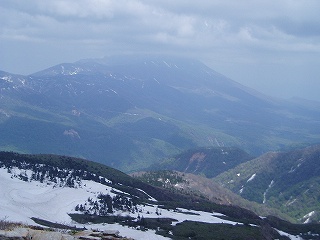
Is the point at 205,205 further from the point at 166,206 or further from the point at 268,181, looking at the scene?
the point at 268,181

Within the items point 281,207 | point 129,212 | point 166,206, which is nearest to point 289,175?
point 281,207

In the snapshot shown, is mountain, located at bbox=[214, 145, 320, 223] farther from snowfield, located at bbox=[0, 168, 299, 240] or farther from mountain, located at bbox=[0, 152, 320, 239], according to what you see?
snowfield, located at bbox=[0, 168, 299, 240]

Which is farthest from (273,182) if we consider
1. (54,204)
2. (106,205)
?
(54,204)

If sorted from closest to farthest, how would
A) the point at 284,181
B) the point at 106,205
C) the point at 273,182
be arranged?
the point at 106,205, the point at 284,181, the point at 273,182

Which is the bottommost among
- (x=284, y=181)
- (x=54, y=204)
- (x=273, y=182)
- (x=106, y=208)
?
(x=273, y=182)

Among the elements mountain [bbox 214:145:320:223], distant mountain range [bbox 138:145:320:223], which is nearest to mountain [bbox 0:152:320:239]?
distant mountain range [bbox 138:145:320:223]

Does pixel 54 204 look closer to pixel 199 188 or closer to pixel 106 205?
pixel 106 205
